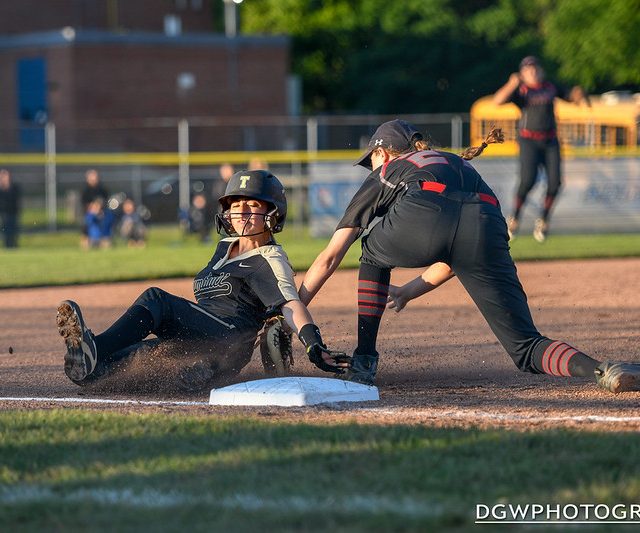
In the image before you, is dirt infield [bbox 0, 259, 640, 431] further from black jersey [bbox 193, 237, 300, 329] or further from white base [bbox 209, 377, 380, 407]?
black jersey [bbox 193, 237, 300, 329]

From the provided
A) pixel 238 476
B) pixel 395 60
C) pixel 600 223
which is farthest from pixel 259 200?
pixel 395 60

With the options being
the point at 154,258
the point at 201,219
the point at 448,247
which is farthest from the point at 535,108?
the point at 201,219

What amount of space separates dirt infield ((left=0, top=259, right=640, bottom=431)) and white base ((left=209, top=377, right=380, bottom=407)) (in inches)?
3.9

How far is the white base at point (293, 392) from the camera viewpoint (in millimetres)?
5148

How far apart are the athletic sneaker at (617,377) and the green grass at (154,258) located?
7.19 m

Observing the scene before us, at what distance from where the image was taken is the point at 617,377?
5.25 metres

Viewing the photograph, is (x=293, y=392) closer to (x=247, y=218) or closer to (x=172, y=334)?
(x=172, y=334)

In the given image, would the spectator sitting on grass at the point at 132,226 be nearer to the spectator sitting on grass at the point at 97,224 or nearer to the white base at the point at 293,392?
the spectator sitting on grass at the point at 97,224

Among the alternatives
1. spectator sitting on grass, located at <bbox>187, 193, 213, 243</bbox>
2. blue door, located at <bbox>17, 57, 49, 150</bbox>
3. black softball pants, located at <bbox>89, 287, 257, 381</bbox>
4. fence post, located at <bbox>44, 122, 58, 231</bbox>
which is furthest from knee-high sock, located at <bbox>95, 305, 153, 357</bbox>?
blue door, located at <bbox>17, 57, 49, 150</bbox>

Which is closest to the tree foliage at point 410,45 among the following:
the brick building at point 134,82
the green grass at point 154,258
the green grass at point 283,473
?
the brick building at point 134,82

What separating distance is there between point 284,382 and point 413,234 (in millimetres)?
860

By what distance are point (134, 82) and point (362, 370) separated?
32.0 m

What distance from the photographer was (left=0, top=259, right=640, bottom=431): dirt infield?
4984 millimetres

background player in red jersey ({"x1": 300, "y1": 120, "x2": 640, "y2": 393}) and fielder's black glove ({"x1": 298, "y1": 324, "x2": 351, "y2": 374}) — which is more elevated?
background player in red jersey ({"x1": 300, "y1": 120, "x2": 640, "y2": 393})
